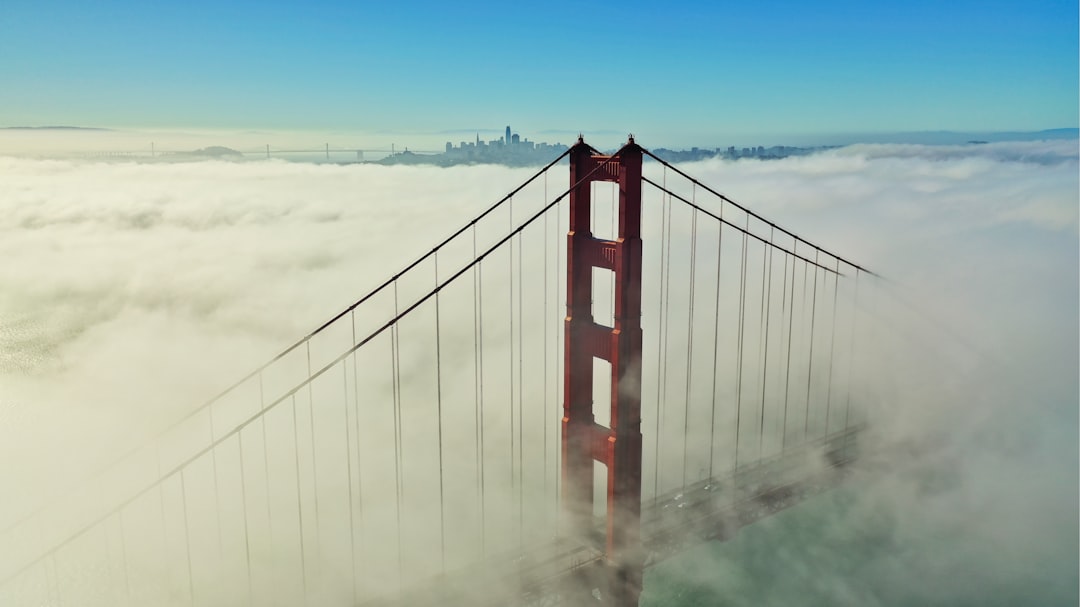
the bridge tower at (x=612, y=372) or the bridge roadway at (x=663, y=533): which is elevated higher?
the bridge tower at (x=612, y=372)

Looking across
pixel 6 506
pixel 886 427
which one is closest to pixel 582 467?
pixel 886 427

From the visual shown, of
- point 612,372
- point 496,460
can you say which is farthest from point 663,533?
point 496,460

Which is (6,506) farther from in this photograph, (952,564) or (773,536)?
(952,564)

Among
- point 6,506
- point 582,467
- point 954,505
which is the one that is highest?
point 582,467

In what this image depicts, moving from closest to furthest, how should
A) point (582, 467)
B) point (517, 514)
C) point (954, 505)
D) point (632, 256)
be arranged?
point (632, 256) → point (582, 467) → point (954, 505) → point (517, 514)

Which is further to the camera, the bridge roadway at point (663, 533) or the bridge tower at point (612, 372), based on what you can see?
the bridge roadway at point (663, 533)
